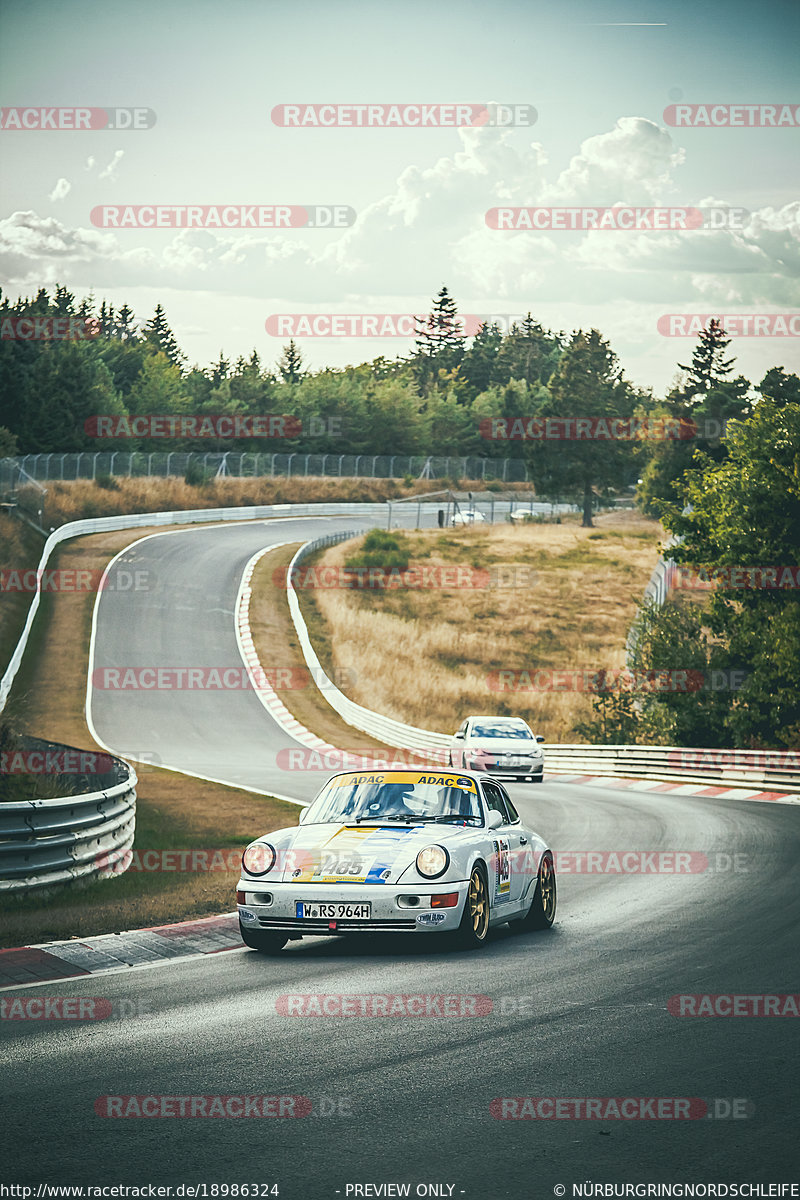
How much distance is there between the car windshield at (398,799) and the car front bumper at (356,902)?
1185mm

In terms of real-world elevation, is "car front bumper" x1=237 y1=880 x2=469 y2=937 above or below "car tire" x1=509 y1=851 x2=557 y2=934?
above

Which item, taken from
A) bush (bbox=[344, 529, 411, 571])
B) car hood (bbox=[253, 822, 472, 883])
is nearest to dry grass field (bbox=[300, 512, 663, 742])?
bush (bbox=[344, 529, 411, 571])

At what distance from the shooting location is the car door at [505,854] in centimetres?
1035

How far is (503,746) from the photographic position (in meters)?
29.6

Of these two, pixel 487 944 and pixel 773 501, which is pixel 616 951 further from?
pixel 773 501

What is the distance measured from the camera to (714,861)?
51.8ft

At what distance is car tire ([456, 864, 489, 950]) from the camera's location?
31.9 feet

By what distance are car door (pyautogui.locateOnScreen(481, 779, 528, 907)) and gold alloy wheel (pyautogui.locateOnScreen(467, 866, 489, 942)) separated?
16 cm

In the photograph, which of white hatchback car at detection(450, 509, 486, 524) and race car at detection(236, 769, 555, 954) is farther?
white hatchback car at detection(450, 509, 486, 524)

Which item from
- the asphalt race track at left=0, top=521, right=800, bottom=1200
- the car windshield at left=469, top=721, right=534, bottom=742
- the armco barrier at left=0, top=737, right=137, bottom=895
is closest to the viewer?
the asphalt race track at left=0, top=521, right=800, bottom=1200

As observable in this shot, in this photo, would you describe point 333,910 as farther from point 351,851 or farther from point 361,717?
point 361,717

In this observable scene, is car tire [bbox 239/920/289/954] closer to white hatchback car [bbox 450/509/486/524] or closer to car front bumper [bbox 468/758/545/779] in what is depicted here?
car front bumper [bbox 468/758/545/779]

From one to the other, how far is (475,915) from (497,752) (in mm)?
19701

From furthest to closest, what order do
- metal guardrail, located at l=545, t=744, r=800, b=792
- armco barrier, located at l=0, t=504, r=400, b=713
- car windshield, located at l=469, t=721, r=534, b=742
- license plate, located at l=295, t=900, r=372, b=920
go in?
armco barrier, located at l=0, t=504, r=400, b=713, car windshield, located at l=469, t=721, r=534, b=742, metal guardrail, located at l=545, t=744, r=800, b=792, license plate, located at l=295, t=900, r=372, b=920
